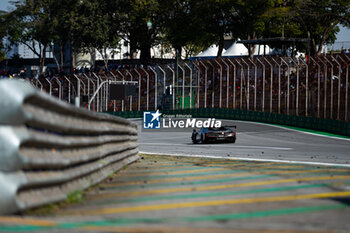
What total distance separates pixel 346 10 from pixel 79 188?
52792mm

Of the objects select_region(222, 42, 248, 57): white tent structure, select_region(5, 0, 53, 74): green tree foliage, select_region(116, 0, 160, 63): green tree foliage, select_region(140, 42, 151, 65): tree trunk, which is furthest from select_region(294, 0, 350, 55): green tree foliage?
select_region(5, 0, 53, 74): green tree foliage

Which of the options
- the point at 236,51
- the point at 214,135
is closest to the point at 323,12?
the point at 236,51

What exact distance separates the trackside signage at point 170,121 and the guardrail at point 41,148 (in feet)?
106

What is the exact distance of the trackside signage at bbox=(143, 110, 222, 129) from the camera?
40.0m

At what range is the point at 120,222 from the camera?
461cm

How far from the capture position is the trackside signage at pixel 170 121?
131ft

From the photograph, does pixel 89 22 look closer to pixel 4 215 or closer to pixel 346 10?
pixel 346 10

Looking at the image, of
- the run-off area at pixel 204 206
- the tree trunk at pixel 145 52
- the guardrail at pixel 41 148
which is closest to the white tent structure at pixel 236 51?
the tree trunk at pixel 145 52

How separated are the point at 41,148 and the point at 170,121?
118 feet

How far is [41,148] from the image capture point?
540 centimetres

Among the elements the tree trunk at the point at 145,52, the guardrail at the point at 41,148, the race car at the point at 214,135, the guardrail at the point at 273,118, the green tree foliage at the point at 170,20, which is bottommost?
the race car at the point at 214,135

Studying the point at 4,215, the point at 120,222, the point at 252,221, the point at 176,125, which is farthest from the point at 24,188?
the point at 176,125

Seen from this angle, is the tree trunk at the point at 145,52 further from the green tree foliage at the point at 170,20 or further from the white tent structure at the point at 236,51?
the white tent structure at the point at 236,51

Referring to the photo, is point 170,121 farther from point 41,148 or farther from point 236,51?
point 41,148
